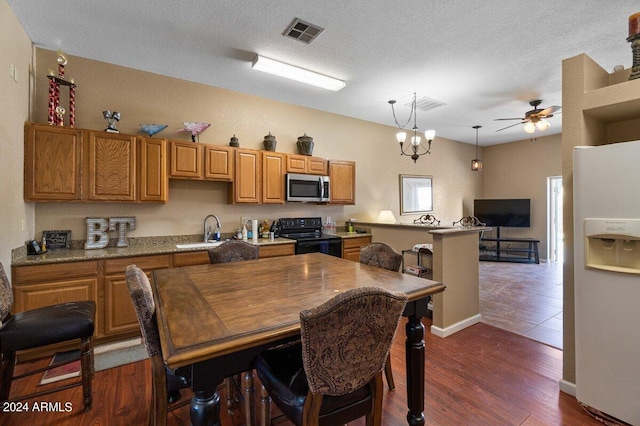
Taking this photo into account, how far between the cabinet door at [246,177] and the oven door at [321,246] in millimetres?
870

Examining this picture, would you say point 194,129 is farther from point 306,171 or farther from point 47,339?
point 47,339

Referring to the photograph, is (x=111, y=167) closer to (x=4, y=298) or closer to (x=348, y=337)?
(x=4, y=298)

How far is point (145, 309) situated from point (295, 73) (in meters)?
3.00

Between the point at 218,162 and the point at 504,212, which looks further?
the point at 504,212

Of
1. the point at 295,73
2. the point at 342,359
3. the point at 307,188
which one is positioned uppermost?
the point at 295,73

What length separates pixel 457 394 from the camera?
2027mm

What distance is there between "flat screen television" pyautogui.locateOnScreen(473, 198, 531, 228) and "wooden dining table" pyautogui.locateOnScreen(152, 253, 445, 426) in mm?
6456

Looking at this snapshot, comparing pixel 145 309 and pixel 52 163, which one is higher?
pixel 52 163

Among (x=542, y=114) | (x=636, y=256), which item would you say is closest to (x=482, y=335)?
(x=636, y=256)

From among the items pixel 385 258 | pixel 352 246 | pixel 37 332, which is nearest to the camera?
pixel 37 332

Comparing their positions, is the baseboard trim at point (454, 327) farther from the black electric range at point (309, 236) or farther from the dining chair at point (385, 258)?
the black electric range at point (309, 236)

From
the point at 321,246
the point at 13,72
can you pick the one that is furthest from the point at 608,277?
the point at 13,72

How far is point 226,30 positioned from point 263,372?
2827 millimetres

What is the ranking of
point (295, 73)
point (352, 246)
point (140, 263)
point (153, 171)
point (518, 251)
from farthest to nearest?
1. point (518, 251)
2. point (352, 246)
3. point (295, 73)
4. point (153, 171)
5. point (140, 263)
